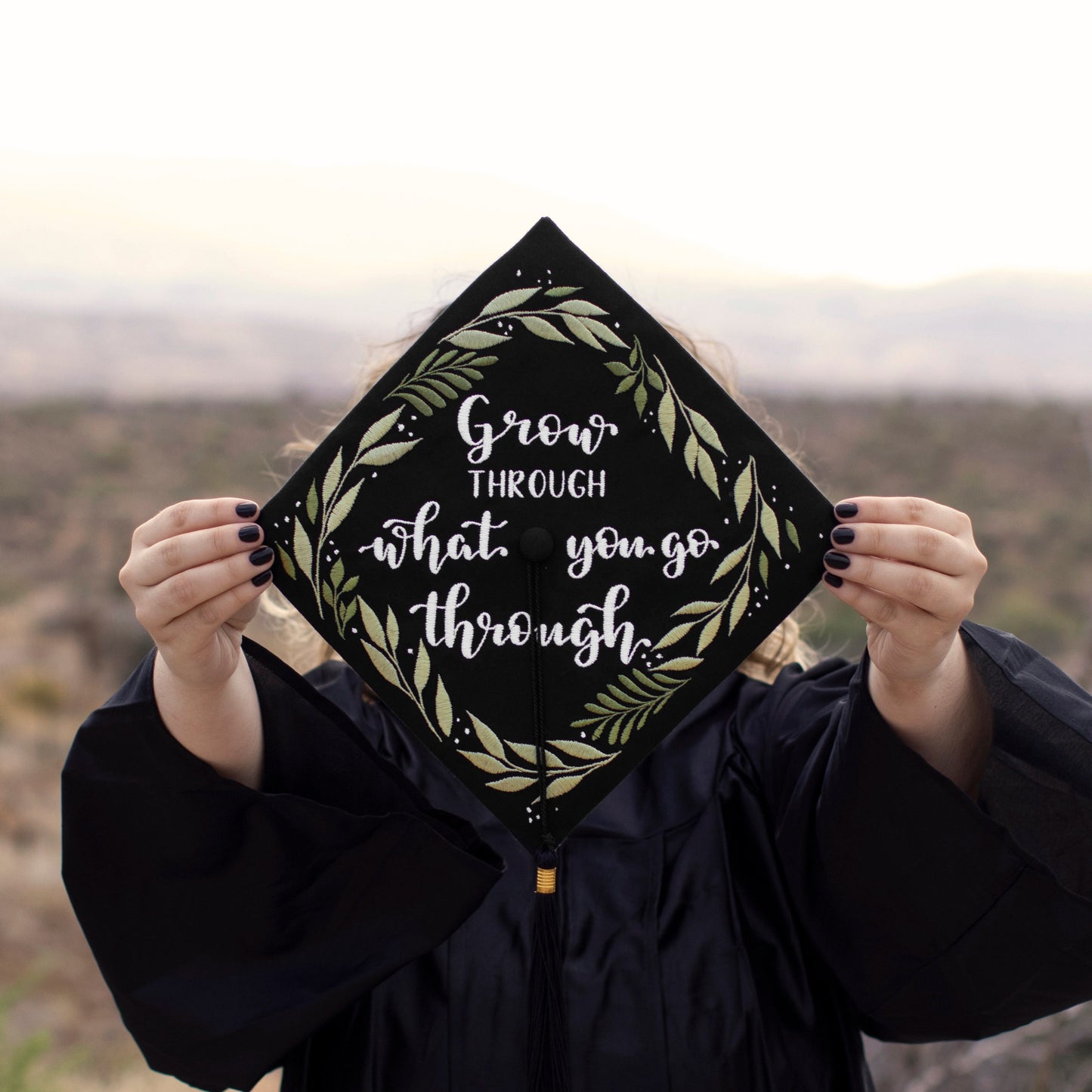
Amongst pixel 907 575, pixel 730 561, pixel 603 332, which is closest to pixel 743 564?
pixel 730 561

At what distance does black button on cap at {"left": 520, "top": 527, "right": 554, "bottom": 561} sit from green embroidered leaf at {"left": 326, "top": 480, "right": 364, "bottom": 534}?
0.73 feet

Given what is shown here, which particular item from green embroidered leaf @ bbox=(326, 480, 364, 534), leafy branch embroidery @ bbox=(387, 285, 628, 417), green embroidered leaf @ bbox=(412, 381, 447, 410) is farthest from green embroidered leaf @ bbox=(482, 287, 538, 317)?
green embroidered leaf @ bbox=(326, 480, 364, 534)

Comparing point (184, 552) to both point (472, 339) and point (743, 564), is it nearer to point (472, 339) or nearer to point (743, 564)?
point (472, 339)

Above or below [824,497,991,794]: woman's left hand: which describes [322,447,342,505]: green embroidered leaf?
above

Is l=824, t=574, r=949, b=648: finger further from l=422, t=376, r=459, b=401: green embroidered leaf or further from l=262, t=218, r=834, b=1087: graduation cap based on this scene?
l=422, t=376, r=459, b=401: green embroidered leaf

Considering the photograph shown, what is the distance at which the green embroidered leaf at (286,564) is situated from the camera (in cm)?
124

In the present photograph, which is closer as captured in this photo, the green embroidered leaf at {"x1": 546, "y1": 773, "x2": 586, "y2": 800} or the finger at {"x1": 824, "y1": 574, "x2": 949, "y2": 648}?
the finger at {"x1": 824, "y1": 574, "x2": 949, "y2": 648}

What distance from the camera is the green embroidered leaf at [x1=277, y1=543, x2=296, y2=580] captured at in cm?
124

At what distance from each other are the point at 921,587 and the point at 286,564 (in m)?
0.77

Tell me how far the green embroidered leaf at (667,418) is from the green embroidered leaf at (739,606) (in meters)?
0.21

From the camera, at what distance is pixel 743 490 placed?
4.17 feet

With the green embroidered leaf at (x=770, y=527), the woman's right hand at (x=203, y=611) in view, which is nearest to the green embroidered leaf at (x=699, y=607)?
the green embroidered leaf at (x=770, y=527)

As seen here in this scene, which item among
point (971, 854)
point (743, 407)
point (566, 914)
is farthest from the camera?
point (743, 407)

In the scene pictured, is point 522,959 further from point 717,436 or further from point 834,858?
point 717,436
